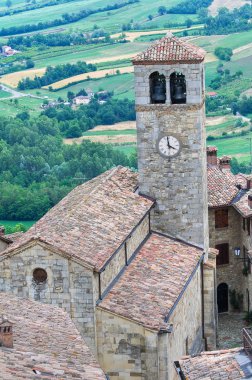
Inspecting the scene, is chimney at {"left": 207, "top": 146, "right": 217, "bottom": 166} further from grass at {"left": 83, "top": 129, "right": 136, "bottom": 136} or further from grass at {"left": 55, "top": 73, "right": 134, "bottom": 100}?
grass at {"left": 55, "top": 73, "right": 134, "bottom": 100}

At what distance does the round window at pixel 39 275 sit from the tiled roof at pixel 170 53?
11536mm

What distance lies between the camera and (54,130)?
14050 centimetres

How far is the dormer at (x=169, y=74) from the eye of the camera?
55250 millimetres

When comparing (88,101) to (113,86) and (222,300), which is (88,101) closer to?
(113,86)

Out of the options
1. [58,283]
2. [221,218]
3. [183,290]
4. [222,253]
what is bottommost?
[222,253]

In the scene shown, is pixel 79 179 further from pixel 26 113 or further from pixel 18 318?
pixel 18 318

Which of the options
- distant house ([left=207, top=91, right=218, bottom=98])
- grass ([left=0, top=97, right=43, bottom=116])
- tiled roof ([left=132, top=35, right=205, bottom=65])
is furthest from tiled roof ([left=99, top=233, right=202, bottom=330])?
grass ([left=0, top=97, right=43, bottom=116])

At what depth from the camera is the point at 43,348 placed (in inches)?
1419

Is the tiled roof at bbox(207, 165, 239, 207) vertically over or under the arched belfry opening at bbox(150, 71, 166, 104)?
under

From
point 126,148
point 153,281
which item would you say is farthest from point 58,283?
point 126,148

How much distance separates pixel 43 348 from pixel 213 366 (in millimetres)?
5083

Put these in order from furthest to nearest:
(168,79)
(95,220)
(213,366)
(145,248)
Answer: (168,79) → (145,248) → (95,220) → (213,366)

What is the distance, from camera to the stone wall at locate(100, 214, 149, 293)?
48.9 metres

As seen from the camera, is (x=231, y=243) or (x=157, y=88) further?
(x=231, y=243)
